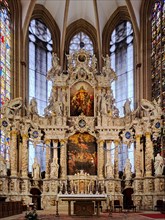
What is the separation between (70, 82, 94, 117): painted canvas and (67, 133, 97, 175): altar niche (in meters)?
1.59

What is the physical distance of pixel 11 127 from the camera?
27.7 m

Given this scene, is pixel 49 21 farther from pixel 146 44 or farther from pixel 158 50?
pixel 158 50

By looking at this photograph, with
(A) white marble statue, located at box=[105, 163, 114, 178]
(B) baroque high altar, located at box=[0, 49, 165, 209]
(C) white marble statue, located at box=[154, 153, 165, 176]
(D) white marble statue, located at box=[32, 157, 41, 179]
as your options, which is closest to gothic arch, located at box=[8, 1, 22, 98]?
(B) baroque high altar, located at box=[0, 49, 165, 209]

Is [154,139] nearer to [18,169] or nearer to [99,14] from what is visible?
[18,169]

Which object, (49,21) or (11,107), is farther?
(49,21)

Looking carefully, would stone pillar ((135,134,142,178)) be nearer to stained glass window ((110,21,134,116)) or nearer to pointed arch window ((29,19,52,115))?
stained glass window ((110,21,134,116))

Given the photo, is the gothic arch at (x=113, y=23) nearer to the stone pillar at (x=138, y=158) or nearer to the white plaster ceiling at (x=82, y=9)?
the white plaster ceiling at (x=82, y=9)

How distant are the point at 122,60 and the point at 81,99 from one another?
7.06 meters

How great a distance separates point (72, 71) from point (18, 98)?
4516 millimetres

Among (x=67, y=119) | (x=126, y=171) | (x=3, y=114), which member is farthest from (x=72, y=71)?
(x=126, y=171)

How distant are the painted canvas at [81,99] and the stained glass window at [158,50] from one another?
436cm

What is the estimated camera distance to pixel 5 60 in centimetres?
Answer: 2975

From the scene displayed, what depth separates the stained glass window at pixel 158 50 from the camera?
94.6 ft

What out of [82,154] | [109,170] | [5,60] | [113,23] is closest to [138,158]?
[109,170]
